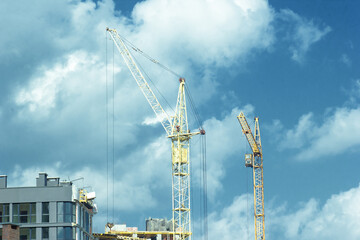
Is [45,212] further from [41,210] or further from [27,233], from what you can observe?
[27,233]

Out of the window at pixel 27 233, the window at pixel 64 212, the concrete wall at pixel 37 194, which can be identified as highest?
the concrete wall at pixel 37 194

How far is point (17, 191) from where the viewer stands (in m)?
152

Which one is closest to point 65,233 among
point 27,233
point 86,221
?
point 27,233

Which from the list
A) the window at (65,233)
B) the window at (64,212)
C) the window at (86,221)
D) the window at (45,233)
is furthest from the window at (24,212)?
the window at (86,221)

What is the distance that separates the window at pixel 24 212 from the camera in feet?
496

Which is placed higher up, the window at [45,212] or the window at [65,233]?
the window at [45,212]

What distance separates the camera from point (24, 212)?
151625 mm

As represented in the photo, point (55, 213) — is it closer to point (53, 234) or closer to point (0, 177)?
point (53, 234)

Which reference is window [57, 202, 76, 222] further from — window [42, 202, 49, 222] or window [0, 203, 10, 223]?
window [0, 203, 10, 223]

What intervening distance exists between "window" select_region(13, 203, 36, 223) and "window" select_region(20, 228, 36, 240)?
1645 millimetres

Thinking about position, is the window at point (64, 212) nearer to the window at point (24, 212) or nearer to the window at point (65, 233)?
the window at point (65, 233)

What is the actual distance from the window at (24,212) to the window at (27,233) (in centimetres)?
165

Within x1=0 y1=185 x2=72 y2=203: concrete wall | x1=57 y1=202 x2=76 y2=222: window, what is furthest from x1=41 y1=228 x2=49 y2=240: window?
x1=0 y1=185 x2=72 y2=203: concrete wall

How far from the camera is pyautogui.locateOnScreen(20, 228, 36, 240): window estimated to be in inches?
5910
